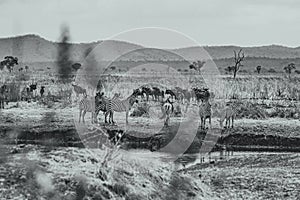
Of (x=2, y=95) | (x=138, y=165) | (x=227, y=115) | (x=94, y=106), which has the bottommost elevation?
(x=138, y=165)

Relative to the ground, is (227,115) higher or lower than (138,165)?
higher

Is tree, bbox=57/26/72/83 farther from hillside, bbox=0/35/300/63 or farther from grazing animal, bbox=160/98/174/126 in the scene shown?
hillside, bbox=0/35/300/63

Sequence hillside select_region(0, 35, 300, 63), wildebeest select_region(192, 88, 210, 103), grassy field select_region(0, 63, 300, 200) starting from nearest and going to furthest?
grassy field select_region(0, 63, 300, 200) < wildebeest select_region(192, 88, 210, 103) < hillside select_region(0, 35, 300, 63)

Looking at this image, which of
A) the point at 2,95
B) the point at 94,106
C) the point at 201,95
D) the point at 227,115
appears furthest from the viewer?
the point at 201,95

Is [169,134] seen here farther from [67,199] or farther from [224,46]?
[224,46]

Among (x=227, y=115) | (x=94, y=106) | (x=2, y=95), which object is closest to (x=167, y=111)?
(x=227, y=115)

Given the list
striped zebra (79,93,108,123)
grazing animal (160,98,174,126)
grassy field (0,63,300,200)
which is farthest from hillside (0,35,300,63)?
striped zebra (79,93,108,123)

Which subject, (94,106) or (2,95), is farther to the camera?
(2,95)

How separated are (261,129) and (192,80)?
3270 centimetres

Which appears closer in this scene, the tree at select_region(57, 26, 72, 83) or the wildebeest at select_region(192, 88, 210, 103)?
the tree at select_region(57, 26, 72, 83)

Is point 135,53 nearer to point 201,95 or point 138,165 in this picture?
point 201,95

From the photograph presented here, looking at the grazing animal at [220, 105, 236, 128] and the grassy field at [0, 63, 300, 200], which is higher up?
the grazing animal at [220, 105, 236, 128]

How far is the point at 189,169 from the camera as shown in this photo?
1900cm

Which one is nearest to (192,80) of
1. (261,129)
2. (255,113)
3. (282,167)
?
(255,113)
